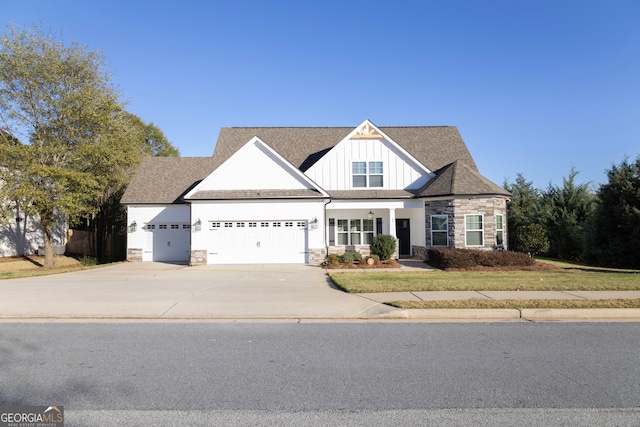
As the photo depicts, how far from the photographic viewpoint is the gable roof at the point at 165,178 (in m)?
24.8

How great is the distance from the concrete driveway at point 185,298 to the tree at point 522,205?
1775 cm

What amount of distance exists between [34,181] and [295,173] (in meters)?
13.5

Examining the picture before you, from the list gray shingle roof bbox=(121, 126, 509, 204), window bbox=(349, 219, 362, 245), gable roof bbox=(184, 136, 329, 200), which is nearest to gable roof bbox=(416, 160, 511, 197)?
gray shingle roof bbox=(121, 126, 509, 204)

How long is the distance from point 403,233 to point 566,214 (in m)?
10.7

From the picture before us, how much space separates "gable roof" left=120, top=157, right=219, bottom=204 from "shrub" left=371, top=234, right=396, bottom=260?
11611 mm

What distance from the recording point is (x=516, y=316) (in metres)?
8.73

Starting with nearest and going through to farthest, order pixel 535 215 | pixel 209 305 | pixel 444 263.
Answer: pixel 209 305 < pixel 444 263 < pixel 535 215

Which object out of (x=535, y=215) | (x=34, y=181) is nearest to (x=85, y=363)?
(x=34, y=181)

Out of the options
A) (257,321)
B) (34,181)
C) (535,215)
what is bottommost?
(257,321)

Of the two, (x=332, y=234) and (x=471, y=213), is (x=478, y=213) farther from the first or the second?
(x=332, y=234)

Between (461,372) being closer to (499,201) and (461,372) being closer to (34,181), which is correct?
(499,201)

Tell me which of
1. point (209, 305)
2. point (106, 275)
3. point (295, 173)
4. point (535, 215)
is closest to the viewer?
point (209, 305)

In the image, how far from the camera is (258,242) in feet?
69.6

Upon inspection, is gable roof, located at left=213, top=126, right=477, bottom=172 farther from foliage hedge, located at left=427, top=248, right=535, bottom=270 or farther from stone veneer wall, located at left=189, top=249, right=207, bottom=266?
foliage hedge, located at left=427, top=248, right=535, bottom=270
